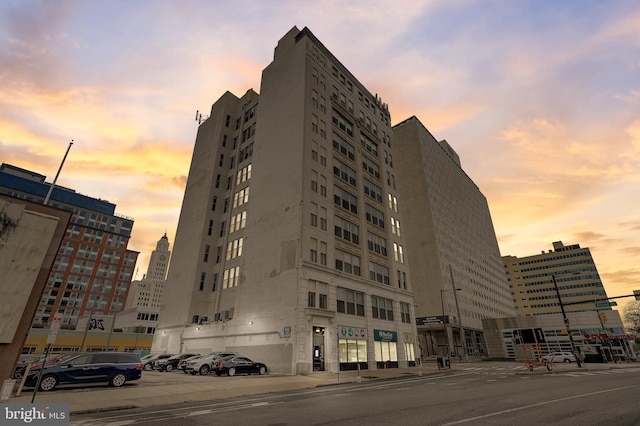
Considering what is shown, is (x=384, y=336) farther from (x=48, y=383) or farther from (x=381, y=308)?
(x=48, y=383)

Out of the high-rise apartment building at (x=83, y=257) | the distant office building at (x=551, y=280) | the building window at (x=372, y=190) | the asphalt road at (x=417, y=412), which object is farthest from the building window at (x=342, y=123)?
the distant office building at (x=551, y=280)

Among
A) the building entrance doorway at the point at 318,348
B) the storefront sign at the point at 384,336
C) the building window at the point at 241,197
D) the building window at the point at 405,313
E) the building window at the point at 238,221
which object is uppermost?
the building window at the point at 241,197

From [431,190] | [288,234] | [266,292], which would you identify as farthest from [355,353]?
[431,190]

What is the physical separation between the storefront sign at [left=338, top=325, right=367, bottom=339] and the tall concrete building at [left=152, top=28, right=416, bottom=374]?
0.33ft

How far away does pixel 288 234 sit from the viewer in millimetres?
33188

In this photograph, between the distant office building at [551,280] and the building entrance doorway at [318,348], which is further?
the distant office building at [551,280]

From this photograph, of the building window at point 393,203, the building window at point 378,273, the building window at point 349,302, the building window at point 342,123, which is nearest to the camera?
the building window at point 349,302

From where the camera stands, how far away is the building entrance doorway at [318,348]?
95.4 feet

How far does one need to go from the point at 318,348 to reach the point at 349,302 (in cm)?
639

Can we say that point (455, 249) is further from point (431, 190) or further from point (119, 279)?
point (119, 279)

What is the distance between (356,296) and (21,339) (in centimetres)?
2748

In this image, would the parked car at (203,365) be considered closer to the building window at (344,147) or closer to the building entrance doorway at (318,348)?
the building entrance doorway at (318,348)
